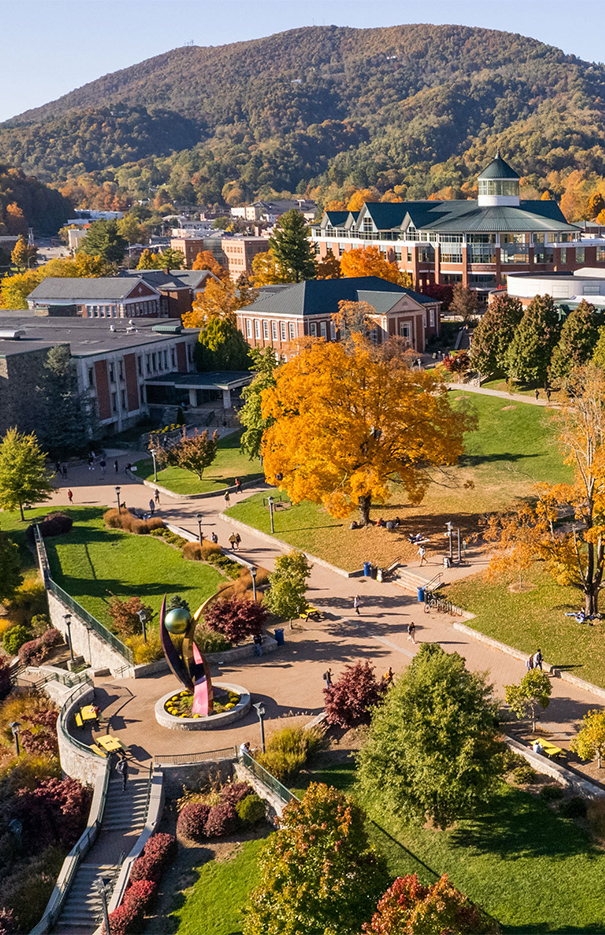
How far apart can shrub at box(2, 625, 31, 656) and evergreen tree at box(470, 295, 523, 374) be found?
3391 cm

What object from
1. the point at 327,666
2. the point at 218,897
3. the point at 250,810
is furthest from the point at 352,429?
the point at 218,897

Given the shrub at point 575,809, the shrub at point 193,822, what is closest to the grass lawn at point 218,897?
the shrub at point 193,822

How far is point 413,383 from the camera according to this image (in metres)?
45.7

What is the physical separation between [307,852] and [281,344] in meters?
62.7

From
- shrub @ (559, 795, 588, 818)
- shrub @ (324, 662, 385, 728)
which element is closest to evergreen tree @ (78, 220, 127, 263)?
shrub @ (324, 662, 385, 728)

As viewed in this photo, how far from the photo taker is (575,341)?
2234 inches

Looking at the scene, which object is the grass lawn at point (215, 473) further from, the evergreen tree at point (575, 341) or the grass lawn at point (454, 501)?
the evergreen tree at point (575, 341)

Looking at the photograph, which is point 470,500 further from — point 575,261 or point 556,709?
point 575,261

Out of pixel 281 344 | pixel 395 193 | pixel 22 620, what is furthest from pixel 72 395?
pixel 395 193

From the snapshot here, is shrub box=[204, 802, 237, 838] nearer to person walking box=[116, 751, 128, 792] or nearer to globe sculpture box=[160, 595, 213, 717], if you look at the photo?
person walking box=[116, 751, 128, 792]

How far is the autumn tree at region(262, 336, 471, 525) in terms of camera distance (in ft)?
146

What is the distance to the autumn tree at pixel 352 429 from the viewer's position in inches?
1751

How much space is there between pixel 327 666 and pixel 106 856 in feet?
34.9

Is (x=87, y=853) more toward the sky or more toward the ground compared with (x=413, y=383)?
more toward the ground
